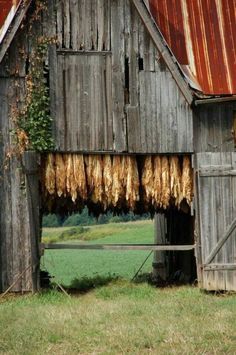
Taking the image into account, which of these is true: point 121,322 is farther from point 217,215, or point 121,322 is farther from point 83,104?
point 83,104

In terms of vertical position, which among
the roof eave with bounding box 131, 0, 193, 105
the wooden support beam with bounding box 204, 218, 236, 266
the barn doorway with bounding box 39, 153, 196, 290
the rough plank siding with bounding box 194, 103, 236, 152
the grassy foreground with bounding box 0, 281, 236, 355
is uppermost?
the roof eave with bounding box 131, 0, 193, 105

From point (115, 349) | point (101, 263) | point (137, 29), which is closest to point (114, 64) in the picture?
point (137, 29)

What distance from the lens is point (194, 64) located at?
61.9 ft

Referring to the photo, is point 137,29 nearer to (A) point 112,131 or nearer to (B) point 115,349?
(A) point 112,131

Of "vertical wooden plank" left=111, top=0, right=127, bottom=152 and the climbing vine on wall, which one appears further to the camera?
"vertical wooden plank" left=111, top=0, right=127, bottom=152

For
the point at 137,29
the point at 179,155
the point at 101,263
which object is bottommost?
the point at 101,263

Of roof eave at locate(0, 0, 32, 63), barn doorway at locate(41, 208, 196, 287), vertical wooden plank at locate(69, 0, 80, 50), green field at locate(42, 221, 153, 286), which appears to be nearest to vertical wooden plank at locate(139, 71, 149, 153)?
vertical wooden plank at locate(69, 0, 80, 50)

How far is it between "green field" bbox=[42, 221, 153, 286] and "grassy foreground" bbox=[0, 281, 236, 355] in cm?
308

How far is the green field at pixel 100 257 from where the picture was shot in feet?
87.2

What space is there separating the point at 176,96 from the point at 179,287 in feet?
15.7

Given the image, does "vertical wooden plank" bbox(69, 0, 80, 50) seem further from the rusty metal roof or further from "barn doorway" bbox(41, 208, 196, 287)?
"barn doorway" bbox(41, 208, 196, 287)

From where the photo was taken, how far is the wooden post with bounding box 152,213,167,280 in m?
23.0

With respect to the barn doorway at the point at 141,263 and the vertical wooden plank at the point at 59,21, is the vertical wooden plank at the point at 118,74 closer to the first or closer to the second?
the vertical wooden plank at the point at 59,21

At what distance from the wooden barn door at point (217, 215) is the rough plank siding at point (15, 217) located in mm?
3960
